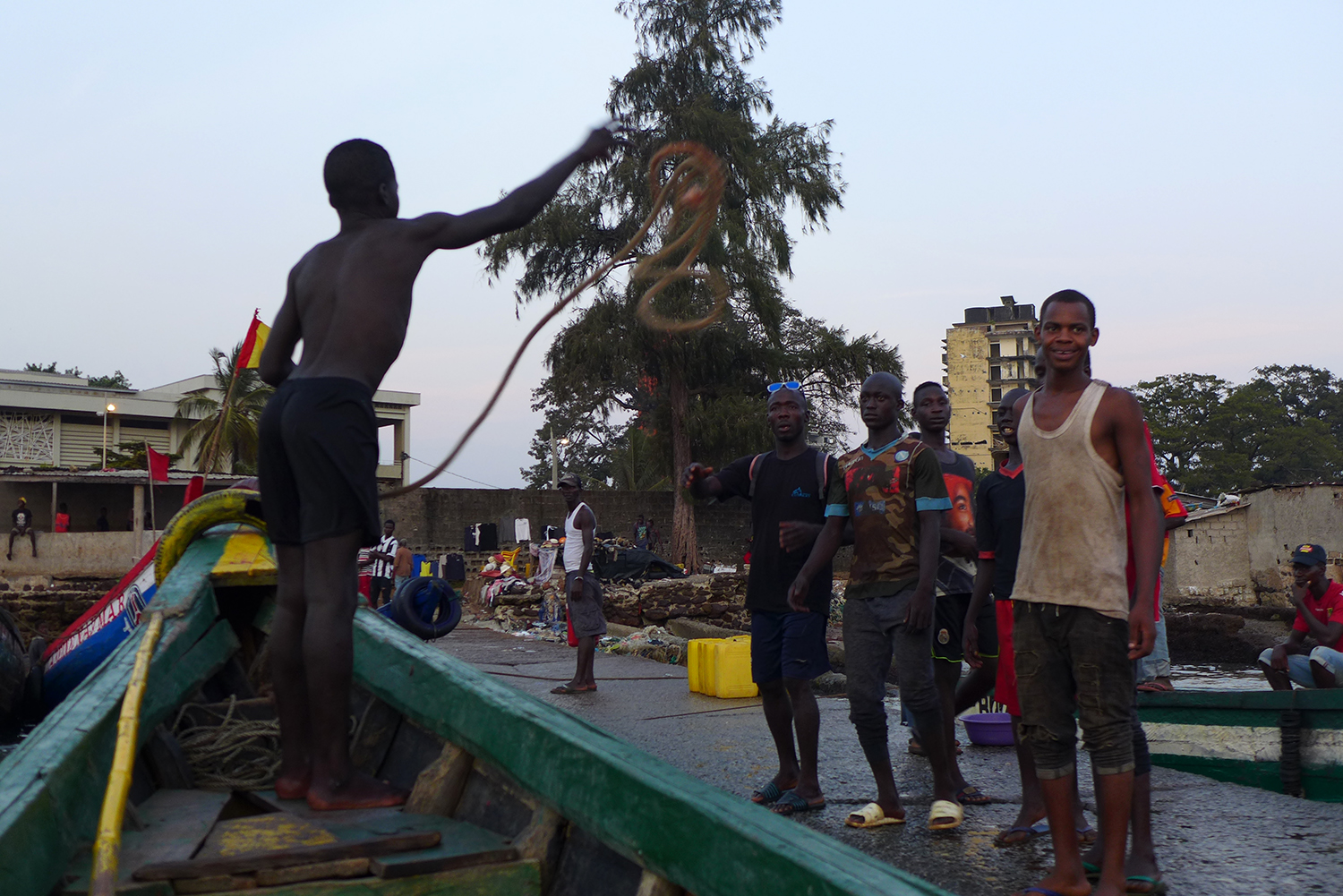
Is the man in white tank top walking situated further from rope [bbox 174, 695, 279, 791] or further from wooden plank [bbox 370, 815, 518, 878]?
wooden plank [bbox 370, 815, 518, 878]

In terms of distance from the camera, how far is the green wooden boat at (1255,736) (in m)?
5.31

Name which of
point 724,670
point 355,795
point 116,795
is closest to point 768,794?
point 355,795

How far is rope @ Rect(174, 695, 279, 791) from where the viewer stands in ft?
10.3

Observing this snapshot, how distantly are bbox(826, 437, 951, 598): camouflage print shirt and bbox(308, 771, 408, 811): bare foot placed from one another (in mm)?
2133

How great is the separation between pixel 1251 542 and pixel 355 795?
2510 cm

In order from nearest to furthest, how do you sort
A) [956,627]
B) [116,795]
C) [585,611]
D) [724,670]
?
[116,795] < [956,627] < [724,670] < [585,611]

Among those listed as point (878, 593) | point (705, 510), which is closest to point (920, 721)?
point (878, 593)

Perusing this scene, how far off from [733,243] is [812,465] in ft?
69.1

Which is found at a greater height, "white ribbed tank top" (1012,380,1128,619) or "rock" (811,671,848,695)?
"white ribbed tank top" (1012,380,1128,619)

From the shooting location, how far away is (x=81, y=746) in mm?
2398

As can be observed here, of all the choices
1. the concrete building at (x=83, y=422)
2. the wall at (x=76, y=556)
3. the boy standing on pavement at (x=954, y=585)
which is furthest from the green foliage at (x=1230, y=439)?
the boy standing on pavement at (x=954, y=585)

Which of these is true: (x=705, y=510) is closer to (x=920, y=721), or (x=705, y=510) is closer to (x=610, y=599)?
(x=610, y=599)

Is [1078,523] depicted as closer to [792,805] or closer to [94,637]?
[792,805]

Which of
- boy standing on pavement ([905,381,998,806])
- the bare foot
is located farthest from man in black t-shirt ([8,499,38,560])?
the bare foot
